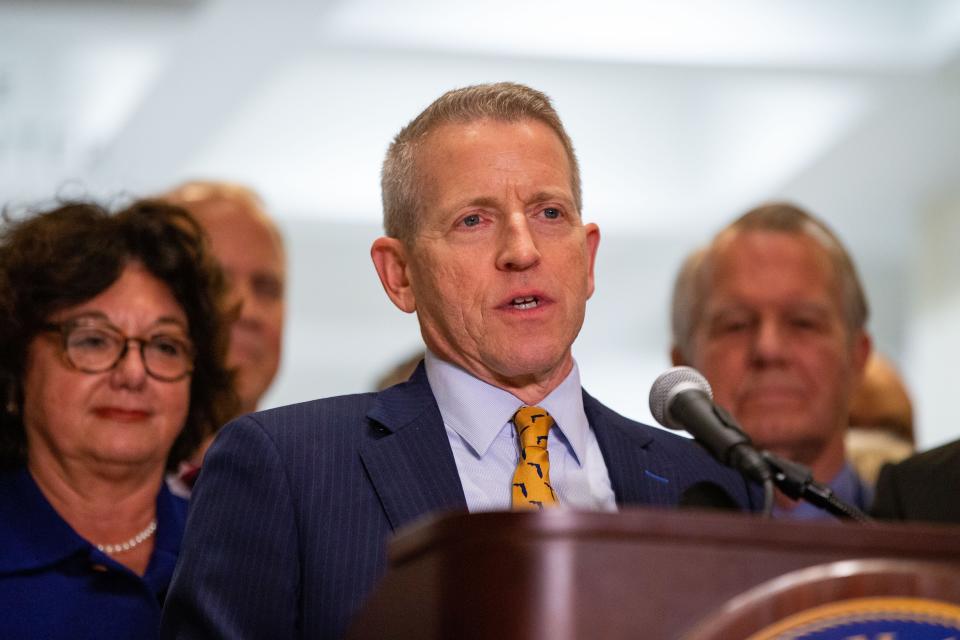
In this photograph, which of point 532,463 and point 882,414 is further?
point 882,414

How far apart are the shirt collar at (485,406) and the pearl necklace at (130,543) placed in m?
0.87

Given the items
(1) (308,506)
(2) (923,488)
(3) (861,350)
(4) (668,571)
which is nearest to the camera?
(4) (668,571)

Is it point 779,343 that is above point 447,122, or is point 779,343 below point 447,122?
below

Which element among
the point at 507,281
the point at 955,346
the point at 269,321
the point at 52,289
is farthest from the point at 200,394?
the point at 955,346

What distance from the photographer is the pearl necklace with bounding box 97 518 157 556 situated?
103 inches

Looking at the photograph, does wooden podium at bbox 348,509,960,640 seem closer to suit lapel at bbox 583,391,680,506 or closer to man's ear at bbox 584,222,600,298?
suit lapel at bbox 583,391,680,506

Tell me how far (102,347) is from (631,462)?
113cm

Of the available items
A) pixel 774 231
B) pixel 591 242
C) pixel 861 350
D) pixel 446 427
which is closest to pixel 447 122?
pixel 591 242

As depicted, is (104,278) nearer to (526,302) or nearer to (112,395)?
(112,395)

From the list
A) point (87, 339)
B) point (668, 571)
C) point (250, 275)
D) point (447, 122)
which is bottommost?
point (668, 571)

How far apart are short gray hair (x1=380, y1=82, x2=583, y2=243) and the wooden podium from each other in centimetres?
92

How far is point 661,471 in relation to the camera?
2.08m

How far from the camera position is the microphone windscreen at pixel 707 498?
1.96m

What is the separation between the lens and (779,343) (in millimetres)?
3029
